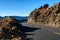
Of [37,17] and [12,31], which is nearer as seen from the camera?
[12,31]

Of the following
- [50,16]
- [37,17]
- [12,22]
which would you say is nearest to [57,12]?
[50,16]

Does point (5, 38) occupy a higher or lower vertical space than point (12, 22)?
lower

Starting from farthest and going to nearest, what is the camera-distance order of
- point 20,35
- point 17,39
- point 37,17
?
point 37,17
point 20,35
point 17,39

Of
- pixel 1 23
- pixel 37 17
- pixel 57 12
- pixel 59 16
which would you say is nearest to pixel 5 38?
pixel 1 23

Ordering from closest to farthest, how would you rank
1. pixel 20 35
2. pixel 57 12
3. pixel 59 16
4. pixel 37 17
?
pixel 20 35
pixel 59 16
pixel 57 12
pixel 37 17

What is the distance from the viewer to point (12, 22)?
37000mm

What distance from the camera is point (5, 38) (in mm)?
33750

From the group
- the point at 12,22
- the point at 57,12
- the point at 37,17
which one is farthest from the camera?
the point at 37,17

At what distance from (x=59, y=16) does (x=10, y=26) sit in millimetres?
73240

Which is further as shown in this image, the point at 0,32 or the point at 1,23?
the point at 1,23

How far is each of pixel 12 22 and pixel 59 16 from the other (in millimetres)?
71832

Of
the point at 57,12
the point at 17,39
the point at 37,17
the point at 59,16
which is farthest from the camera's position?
the point at 37,17

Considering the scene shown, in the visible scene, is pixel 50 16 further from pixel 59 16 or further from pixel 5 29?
pixel 5 29

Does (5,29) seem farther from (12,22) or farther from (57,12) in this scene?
(57,12)
